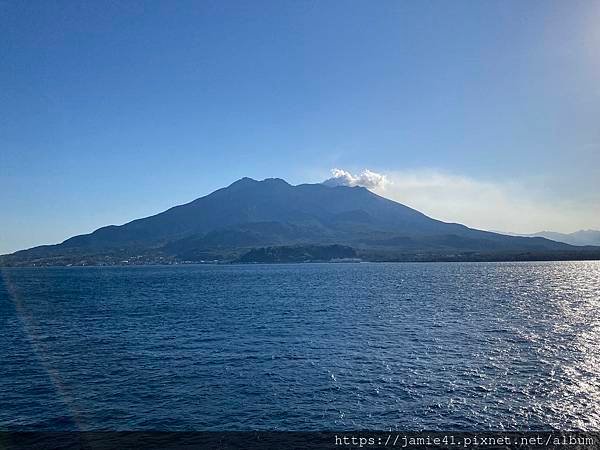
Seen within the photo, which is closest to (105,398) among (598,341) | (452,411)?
(452,411)

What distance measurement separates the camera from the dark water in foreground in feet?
84.0

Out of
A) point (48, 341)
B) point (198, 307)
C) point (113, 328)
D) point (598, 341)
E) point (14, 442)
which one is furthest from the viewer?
point (198, 307)

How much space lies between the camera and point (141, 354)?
136 feet

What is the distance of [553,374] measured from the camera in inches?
1305

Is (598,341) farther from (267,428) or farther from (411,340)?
(267,428)

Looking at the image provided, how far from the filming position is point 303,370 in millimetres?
34750

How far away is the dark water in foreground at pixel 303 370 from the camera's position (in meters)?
25.6

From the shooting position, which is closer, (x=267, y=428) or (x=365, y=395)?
(x=267, y=428)

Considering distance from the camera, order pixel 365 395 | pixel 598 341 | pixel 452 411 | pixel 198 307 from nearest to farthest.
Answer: pixel 452 411 < pixel 365 395 < pixel 598 341 < pixel 198 307

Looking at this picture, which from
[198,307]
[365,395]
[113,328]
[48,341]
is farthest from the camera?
[198,307]

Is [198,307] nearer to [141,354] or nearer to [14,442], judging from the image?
[141,354]

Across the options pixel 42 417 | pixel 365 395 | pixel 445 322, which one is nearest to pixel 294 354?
pixel 365 395

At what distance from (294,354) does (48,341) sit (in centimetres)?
2846

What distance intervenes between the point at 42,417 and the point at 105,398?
3857mm
